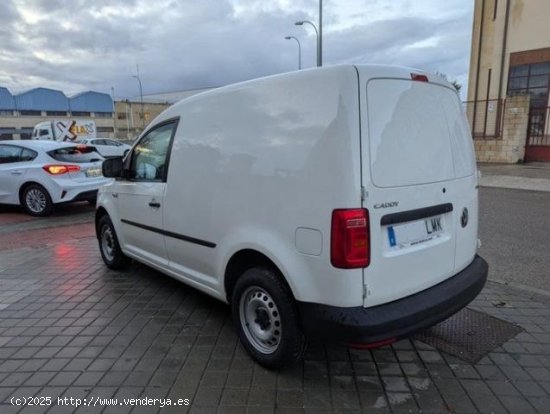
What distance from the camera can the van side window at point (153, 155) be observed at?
3873 mm

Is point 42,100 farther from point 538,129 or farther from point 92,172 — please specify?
point 538,129

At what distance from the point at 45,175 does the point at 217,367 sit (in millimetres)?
7481

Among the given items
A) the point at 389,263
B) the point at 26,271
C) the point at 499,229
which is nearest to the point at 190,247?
the point at 389,263

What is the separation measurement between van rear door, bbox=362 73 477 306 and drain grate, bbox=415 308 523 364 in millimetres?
717

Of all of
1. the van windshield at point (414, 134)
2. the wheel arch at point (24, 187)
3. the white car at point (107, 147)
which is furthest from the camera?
the white car at point (107, 147)

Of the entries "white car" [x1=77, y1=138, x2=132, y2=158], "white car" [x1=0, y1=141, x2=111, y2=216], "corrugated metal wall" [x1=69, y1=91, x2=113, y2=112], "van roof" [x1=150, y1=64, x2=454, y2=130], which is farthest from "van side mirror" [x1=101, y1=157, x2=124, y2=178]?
"corrugated metal wall" [x1=69, y1=91, x2=113, y2=112]

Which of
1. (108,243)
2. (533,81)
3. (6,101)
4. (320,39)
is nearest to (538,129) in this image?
(533,81)

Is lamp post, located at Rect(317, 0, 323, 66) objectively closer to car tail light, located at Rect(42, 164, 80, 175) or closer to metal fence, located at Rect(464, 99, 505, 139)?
metal fence, located at Rect(464, 99, 505, 139)

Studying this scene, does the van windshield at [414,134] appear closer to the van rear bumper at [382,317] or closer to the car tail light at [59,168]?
the van rear bumper at [382,317]

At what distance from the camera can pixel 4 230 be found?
7969mm

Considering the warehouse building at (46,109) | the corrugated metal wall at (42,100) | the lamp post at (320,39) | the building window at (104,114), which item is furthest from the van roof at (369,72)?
the building window at (104,114)

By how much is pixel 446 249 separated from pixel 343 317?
3.25 ft

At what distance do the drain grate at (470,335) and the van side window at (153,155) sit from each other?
2.77 meters

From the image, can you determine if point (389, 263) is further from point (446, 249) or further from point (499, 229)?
point (499, 229)
